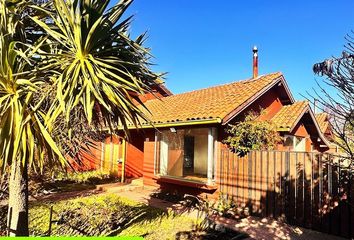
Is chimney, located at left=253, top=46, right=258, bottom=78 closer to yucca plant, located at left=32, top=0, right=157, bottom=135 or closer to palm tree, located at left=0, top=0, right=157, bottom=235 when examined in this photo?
yucca plant, located at left=32, top=0, right=157, bottom=135

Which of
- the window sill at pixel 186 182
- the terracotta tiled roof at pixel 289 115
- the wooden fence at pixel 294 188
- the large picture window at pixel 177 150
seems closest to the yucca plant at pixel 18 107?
the wooden fence at pixel 294 188

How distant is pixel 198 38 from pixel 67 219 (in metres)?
15.0

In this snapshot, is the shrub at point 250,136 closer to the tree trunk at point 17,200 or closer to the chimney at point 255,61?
the chimney at point 255,61

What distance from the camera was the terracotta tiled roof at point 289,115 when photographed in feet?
41.9

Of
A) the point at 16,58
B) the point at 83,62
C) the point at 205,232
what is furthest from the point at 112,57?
the point at 205,232

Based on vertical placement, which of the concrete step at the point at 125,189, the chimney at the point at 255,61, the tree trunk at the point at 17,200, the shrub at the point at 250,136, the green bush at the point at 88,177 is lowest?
the concrete step at the point at 125,189

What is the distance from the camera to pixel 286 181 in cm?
922

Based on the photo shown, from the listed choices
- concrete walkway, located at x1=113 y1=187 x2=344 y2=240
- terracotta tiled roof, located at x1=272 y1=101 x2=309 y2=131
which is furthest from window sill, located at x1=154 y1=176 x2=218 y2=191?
terracotta tiled roof, located at x1=272 y1=101 x2=309 y2=131

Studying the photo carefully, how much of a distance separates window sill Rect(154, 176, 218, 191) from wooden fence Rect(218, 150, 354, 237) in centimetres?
54

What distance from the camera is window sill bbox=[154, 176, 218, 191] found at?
11.5 metres

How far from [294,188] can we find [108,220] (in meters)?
5.34

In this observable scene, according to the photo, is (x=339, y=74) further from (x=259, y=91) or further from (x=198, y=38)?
(x=198, y=38)

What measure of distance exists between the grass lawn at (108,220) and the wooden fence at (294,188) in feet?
7.60

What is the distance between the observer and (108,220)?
29.5 feet
